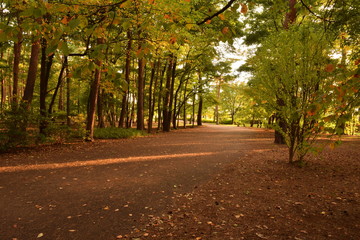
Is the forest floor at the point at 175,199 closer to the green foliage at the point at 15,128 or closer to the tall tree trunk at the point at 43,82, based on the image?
the green foliage at the point at 15,128

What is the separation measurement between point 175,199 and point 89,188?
6.92 ft

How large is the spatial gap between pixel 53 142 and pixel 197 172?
774cm

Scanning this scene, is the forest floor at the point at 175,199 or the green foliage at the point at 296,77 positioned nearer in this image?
the forest floor at the point at 175,199

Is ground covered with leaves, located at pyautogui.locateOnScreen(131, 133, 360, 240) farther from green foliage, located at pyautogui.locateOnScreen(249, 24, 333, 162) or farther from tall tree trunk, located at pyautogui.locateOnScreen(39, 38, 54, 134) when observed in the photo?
tall tree trunk, located at pyautogui.locateOnScreen(39, 38, 54, 134)

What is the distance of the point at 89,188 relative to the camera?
5238mm

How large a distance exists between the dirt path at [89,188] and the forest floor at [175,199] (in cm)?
2

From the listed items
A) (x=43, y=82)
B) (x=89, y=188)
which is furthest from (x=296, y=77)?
(x=43, y=82)

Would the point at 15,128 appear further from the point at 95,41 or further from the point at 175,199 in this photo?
the point at 95,41

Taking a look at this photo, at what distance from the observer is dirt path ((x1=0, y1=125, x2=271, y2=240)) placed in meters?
3.54

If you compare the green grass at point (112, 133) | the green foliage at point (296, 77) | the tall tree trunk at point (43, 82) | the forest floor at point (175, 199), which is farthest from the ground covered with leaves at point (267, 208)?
the green grass at point (112, 133)

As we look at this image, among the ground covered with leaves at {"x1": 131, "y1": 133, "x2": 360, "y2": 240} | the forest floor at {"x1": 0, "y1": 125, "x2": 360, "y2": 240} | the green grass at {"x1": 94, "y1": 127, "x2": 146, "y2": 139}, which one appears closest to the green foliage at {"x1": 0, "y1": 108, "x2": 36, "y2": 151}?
the forest floor at {"x1": 0, "y1": 125, "x2": 360, "y2": 240}

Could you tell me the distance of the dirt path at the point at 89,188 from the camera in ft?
11.6

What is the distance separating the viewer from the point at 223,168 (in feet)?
24.3

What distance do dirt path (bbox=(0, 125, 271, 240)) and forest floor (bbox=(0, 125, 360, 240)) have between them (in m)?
0.02
